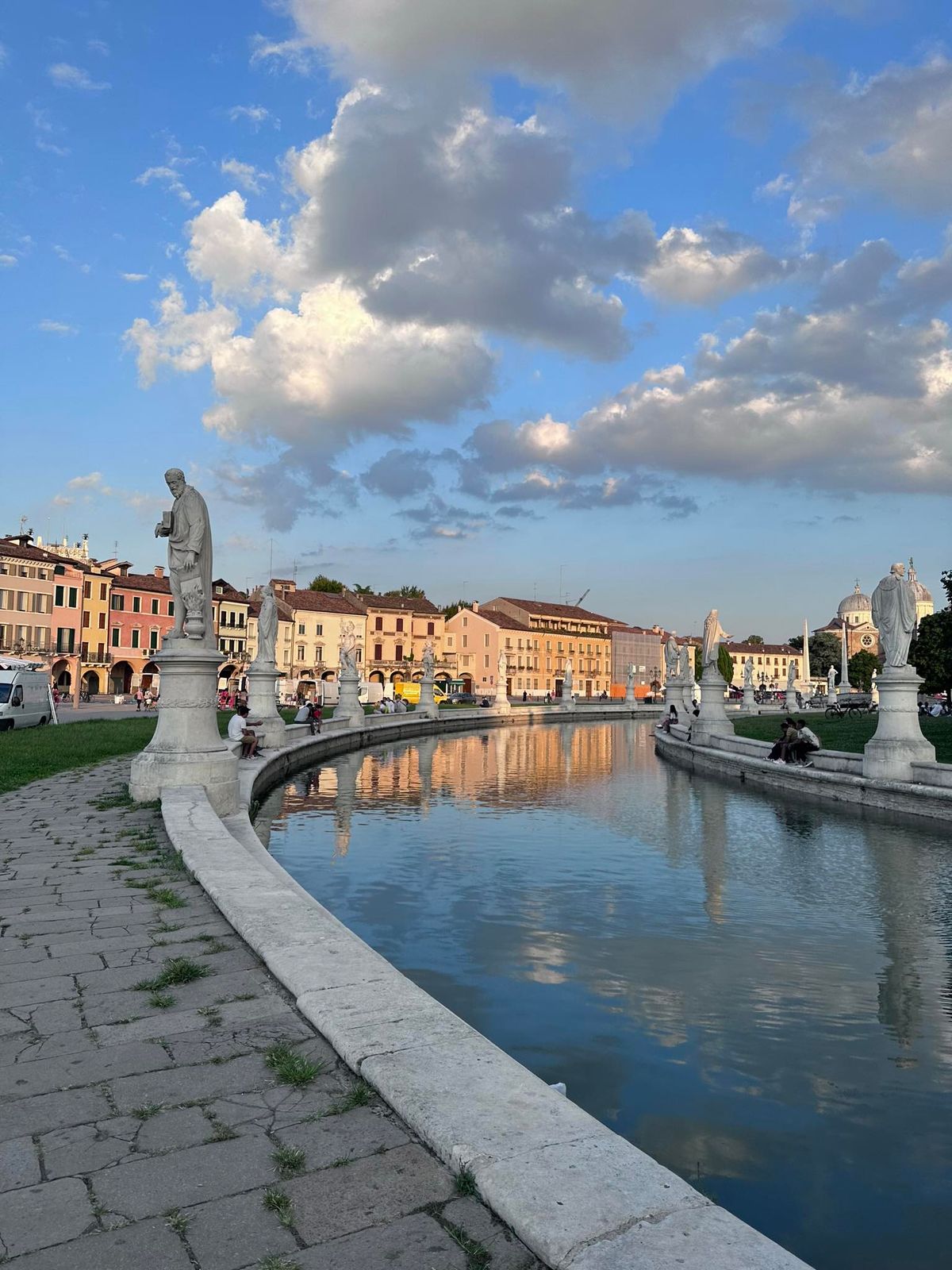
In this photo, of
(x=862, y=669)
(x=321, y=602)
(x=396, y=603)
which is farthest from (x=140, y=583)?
(x=862, y=669)

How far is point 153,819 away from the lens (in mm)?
9391

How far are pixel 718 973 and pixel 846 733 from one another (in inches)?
929

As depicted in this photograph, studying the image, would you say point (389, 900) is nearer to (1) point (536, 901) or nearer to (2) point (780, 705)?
(1) point (536, 901)

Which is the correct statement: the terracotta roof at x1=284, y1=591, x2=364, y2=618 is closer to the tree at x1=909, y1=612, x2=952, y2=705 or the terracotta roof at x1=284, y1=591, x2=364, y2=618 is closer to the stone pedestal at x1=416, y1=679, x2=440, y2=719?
the stone pedestal at x1=416, y1=679, x2=440, y2=719

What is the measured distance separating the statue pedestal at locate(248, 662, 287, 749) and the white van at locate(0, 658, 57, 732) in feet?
35.3

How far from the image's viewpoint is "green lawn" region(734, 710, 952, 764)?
21.9 metres

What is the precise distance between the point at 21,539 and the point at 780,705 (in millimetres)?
58364

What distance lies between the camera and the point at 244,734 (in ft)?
57.2

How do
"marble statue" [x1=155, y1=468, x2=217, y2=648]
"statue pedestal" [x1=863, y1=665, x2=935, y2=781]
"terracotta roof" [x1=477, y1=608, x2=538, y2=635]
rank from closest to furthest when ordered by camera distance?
1. "marble statue" [x1=155, y1=468, x2=217, y2=648]
2. "statue pedestal" [x1=863, y1=665, x2=935, y2=781]
3. "terracotta roof" [x1=477, y1=608, x2=538, y2=635]

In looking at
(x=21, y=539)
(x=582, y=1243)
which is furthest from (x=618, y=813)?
(x=21, y=539)

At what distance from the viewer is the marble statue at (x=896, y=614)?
15.8 metres

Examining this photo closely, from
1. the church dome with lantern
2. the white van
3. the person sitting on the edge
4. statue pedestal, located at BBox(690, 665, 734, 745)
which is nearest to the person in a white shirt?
the person sitting on the edge

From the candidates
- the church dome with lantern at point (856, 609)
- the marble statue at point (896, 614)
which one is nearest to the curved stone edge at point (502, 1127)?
the marble statue at point (896, 614)

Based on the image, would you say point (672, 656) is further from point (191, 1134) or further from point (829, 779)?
point (191, 1134)
